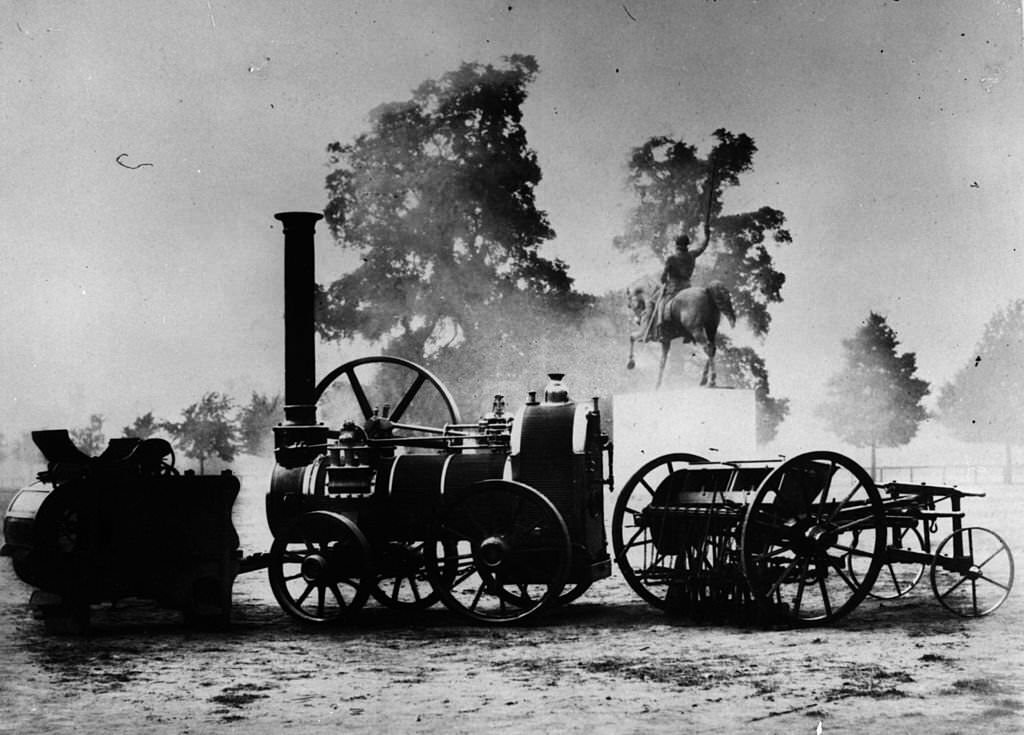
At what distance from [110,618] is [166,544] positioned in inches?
38.9

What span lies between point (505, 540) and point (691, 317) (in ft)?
28.0

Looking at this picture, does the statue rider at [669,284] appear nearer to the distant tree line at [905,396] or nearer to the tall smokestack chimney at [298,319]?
the distant tree line at [905,396]

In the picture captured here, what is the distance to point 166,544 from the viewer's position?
7.09m

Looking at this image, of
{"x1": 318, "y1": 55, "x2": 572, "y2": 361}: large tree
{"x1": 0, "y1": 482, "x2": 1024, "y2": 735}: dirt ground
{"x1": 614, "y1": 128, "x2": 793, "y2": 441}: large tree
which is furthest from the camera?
{"x1": 614, "y1": 128, "x2": 793, "y2": 441}: large tree

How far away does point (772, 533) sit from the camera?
6.84 metres

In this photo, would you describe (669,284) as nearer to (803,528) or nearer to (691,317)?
(691,317)

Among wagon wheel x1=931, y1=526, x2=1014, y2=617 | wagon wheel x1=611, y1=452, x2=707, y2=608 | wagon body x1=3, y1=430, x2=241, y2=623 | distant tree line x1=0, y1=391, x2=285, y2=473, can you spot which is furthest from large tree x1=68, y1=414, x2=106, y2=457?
wagon wheel x1=931, y1=526, x2=1014, y2=617

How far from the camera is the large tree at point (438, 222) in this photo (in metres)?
12.7

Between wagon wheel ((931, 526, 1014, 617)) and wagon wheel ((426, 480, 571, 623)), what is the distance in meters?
2.23

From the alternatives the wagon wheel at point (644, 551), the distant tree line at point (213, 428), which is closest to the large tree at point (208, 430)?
the distant tree line at point (213, 428)

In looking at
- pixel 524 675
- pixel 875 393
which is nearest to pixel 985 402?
pixel 875 393

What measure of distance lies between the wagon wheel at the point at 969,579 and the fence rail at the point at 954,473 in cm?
287

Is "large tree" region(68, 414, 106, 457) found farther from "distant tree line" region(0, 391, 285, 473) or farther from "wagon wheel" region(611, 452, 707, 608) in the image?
"wagon wheel" region(611, 452, 707, 608)

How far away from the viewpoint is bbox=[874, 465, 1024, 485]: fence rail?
14.1 meters
